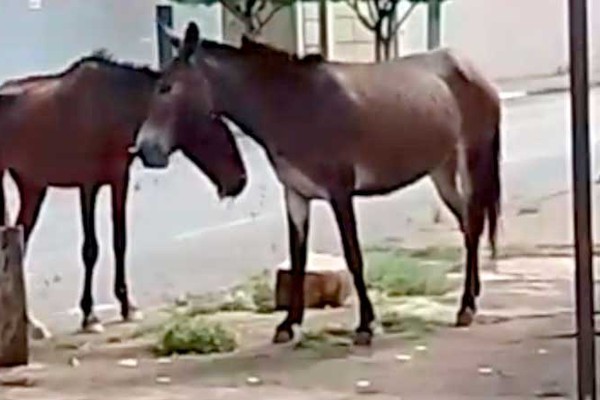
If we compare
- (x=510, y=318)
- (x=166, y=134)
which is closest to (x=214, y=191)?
(x=166, y=134)

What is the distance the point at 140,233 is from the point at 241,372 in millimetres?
492

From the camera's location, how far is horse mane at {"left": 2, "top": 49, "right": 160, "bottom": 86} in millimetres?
4951

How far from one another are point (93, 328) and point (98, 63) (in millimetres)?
781

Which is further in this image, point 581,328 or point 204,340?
point 204,340

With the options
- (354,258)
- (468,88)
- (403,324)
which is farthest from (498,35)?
(403,324)

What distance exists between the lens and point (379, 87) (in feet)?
16.4

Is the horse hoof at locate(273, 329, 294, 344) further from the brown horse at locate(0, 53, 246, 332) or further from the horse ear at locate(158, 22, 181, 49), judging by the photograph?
the horse ear at locate(158, 22, 181, 49)

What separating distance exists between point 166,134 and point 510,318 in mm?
1109

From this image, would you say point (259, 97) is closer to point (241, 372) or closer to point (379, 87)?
point (379, 87)

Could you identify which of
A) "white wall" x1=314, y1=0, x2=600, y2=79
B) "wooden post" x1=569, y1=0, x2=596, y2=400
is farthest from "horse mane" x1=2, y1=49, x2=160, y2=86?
"wooden post" x1=569, y1=0, x2=596, y2=400

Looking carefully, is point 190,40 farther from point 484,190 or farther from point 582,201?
point 582,201

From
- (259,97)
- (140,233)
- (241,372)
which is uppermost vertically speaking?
(259,97)

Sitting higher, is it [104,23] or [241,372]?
[104,23]

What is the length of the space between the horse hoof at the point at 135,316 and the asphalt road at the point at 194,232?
0.05 m
